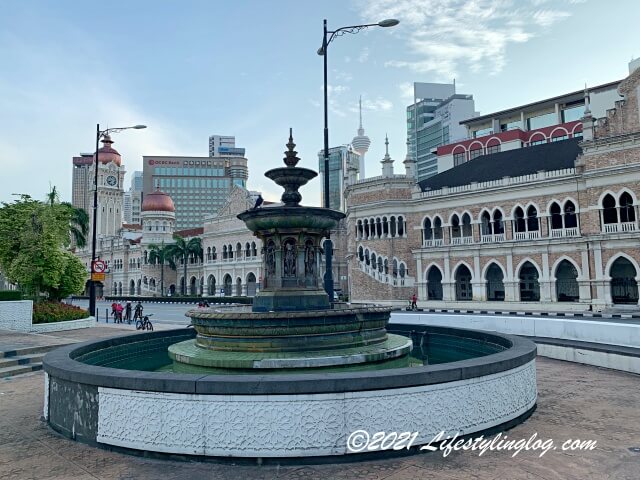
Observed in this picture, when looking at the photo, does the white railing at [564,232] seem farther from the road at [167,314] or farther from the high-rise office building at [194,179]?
the high-rise office building at [194,179]

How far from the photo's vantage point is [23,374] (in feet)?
42.1

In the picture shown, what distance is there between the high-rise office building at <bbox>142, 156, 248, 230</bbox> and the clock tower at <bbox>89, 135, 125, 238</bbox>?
1358 inches

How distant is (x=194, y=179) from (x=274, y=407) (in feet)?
461

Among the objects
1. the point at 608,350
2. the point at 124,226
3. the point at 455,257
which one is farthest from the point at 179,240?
the point at 608,350

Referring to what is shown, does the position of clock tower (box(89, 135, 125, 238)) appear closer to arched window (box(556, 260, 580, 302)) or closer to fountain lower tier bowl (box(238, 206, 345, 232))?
arched window (box(556, 260, 580, 302))

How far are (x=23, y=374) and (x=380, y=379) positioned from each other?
11.4m

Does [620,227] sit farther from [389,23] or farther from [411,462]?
[411,462]

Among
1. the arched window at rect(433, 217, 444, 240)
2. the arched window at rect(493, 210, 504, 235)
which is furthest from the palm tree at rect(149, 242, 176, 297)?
the arched window at rect(493, 210, 504, 235)

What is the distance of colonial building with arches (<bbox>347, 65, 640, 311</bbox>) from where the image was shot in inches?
1243

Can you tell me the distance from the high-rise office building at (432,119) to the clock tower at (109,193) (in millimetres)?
71570

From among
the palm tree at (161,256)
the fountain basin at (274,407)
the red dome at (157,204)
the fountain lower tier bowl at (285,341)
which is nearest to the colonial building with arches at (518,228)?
the fountain lower tier bowl at (285,341)

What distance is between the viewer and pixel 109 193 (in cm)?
10000

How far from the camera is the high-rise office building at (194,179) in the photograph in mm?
137625

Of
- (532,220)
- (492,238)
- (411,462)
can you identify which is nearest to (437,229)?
(492,238)
